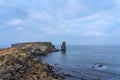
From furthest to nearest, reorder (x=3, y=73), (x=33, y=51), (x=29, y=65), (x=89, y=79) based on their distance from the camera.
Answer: (x=33, y=51) → (x=89, y=79) → (x=29, y=65) → (x=3, y=73)

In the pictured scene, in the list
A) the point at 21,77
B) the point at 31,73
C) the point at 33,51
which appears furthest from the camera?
the point at 33,51

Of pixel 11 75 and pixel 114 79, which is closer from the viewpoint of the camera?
pixel 11 75

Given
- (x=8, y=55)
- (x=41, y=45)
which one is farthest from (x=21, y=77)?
(x=41, y=45)

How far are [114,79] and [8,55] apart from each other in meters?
33.2

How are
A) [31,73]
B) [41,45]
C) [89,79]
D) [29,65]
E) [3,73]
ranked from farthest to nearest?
[41,45], [89,79], [29,65], [31,73], [3,73]

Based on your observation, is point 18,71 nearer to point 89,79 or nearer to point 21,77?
point 21,77

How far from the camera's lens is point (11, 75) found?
5516cm

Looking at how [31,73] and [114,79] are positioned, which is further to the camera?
[114,79]

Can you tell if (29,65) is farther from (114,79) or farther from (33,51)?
(33,51)

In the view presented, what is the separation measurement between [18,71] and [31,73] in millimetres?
4819

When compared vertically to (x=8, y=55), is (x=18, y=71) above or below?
below

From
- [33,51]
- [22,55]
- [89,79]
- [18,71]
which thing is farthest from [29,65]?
[33,51]

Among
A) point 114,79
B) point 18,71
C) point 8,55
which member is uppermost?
point 8,55

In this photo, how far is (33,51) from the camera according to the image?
535 ft
